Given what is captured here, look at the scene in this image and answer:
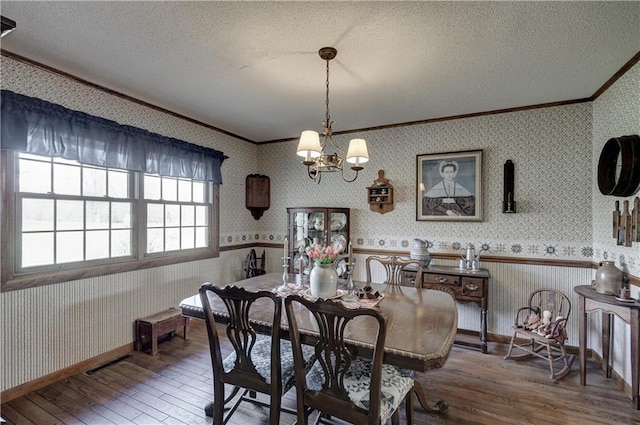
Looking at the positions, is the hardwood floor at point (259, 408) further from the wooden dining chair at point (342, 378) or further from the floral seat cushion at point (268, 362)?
the wooden dining chair at point (342, 378)

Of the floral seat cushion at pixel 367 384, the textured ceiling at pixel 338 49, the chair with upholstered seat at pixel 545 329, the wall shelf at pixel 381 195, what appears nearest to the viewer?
the floral seat cushion at pixel 367 384

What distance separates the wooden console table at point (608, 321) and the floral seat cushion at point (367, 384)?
1.66m

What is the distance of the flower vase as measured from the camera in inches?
82.7

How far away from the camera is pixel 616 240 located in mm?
2568

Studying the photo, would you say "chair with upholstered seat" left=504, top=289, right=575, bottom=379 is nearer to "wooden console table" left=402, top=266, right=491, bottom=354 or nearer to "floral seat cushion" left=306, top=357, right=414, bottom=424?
"wooden console table" left=402, top=266, right=491, bottom=354

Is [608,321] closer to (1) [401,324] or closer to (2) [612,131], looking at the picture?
(2) [612,131]

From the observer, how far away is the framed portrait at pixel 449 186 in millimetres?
3541

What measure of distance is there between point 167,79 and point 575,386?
4195 mm

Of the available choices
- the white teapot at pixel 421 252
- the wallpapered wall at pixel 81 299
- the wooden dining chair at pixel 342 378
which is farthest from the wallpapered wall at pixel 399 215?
the wooden dining chair at pixel 342 378

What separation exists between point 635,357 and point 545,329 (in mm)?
654

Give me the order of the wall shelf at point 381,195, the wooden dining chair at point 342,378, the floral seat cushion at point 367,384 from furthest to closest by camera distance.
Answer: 1. the wall shelf at point 381,195
2. the floral seat cushion at point 367,384
3. the wooden dining chair at point 342,378

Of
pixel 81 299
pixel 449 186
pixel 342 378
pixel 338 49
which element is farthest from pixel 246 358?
pixel 449 186

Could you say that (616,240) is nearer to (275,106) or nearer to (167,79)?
(275,106)

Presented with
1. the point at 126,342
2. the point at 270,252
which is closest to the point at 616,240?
the point at 270,252
